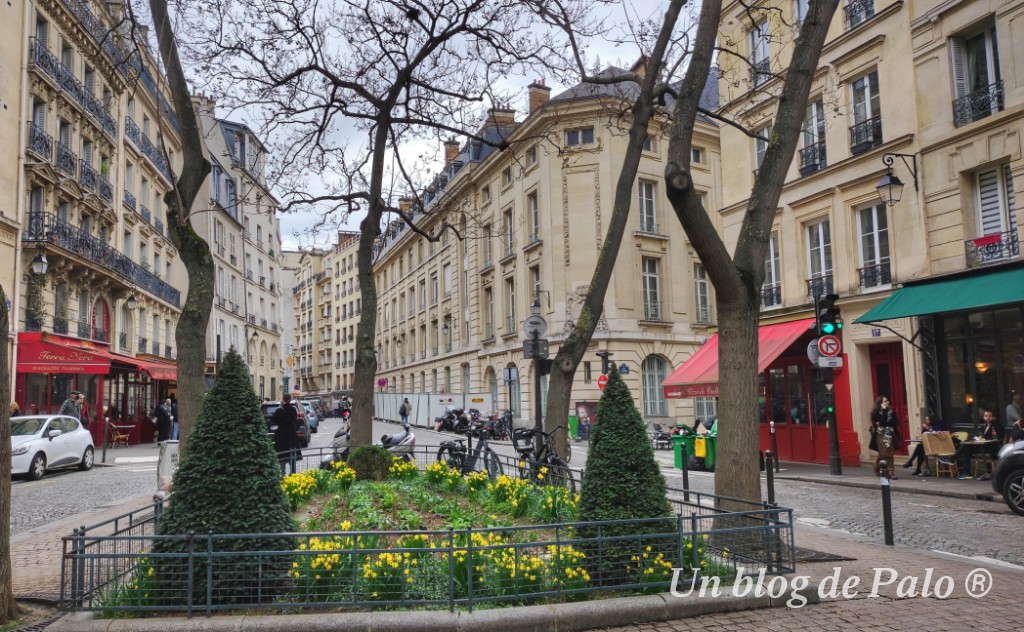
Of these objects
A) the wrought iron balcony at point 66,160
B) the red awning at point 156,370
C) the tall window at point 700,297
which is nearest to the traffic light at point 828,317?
the tall window at point 700,297

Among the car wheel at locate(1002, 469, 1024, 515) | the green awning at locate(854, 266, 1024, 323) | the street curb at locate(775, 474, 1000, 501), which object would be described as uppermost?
the green awning at locate(854, 266, 1024, 323)

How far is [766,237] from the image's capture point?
319 inches

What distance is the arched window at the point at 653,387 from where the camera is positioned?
33656mm

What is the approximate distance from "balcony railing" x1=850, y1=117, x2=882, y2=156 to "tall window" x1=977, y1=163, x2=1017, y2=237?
2.79 meters

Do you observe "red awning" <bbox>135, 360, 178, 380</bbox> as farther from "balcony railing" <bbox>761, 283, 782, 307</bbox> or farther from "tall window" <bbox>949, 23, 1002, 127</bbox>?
"tall window" <bbox>949, 23, 1002, 127</bbox>

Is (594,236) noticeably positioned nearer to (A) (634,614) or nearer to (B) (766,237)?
(B) (766,237)

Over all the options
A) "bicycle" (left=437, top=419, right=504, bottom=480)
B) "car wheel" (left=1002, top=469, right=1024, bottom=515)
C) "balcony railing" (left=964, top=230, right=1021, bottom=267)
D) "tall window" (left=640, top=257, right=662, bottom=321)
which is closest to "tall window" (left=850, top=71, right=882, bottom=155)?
"balcony railing" (left=964, top=230, right=1021, bottom=267)

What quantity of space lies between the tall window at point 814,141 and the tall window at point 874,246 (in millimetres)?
1923

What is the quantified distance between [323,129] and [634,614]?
10.1 meters

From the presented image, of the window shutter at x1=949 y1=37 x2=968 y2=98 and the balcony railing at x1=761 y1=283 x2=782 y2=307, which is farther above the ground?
the window shutter at x1=949 y1=37 x2=968 y2=98

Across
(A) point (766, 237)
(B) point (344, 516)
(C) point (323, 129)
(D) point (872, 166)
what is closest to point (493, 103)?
(C) point (323, 129)

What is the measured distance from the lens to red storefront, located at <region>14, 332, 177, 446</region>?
70.1ft

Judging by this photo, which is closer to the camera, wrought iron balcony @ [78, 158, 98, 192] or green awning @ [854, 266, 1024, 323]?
green awning @ [854, 266, 1024, 323]

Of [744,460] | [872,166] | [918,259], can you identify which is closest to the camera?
[744,460]
